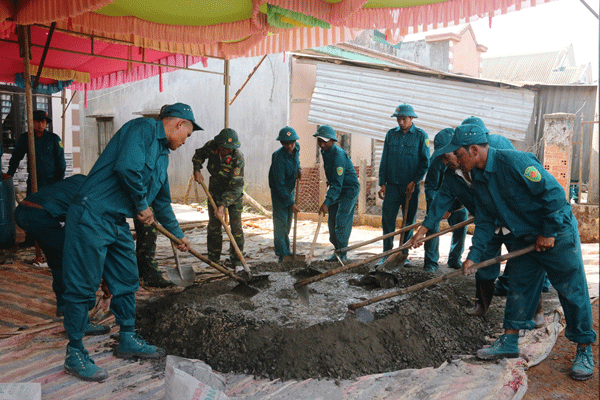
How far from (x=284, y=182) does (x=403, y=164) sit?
156cm

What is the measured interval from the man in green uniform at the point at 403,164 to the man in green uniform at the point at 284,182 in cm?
118

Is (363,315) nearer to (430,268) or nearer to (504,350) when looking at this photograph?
(504,350)

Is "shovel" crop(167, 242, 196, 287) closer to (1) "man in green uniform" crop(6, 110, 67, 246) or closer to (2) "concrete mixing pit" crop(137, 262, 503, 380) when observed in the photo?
(2) "concrete mixing pit" crop(137, 262, 503, 380)

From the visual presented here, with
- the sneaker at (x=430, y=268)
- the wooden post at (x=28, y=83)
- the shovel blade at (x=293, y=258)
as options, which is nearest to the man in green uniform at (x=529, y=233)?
the sneaker at (x=430, y=268)

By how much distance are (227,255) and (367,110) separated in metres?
4.92

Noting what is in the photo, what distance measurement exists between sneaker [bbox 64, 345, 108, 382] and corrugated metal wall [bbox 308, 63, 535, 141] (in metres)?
7.73

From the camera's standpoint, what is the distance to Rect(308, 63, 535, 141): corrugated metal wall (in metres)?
9.40

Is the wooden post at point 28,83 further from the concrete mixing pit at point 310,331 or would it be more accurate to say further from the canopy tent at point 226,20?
the concrete mixing pit at point 310,331

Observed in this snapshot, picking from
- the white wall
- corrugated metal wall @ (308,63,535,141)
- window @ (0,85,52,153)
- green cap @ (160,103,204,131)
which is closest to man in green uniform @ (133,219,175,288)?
green cap @ (160,103,204,131)

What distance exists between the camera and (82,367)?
9.50ft

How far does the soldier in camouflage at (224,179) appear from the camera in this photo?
5359 millimetres

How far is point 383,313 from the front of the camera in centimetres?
392

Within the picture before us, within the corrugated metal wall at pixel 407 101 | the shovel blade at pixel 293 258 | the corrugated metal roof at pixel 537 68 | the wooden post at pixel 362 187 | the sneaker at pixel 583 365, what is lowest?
the shovel blade at pixel 293 258

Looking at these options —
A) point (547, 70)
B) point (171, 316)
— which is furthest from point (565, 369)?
point (547, 70)
